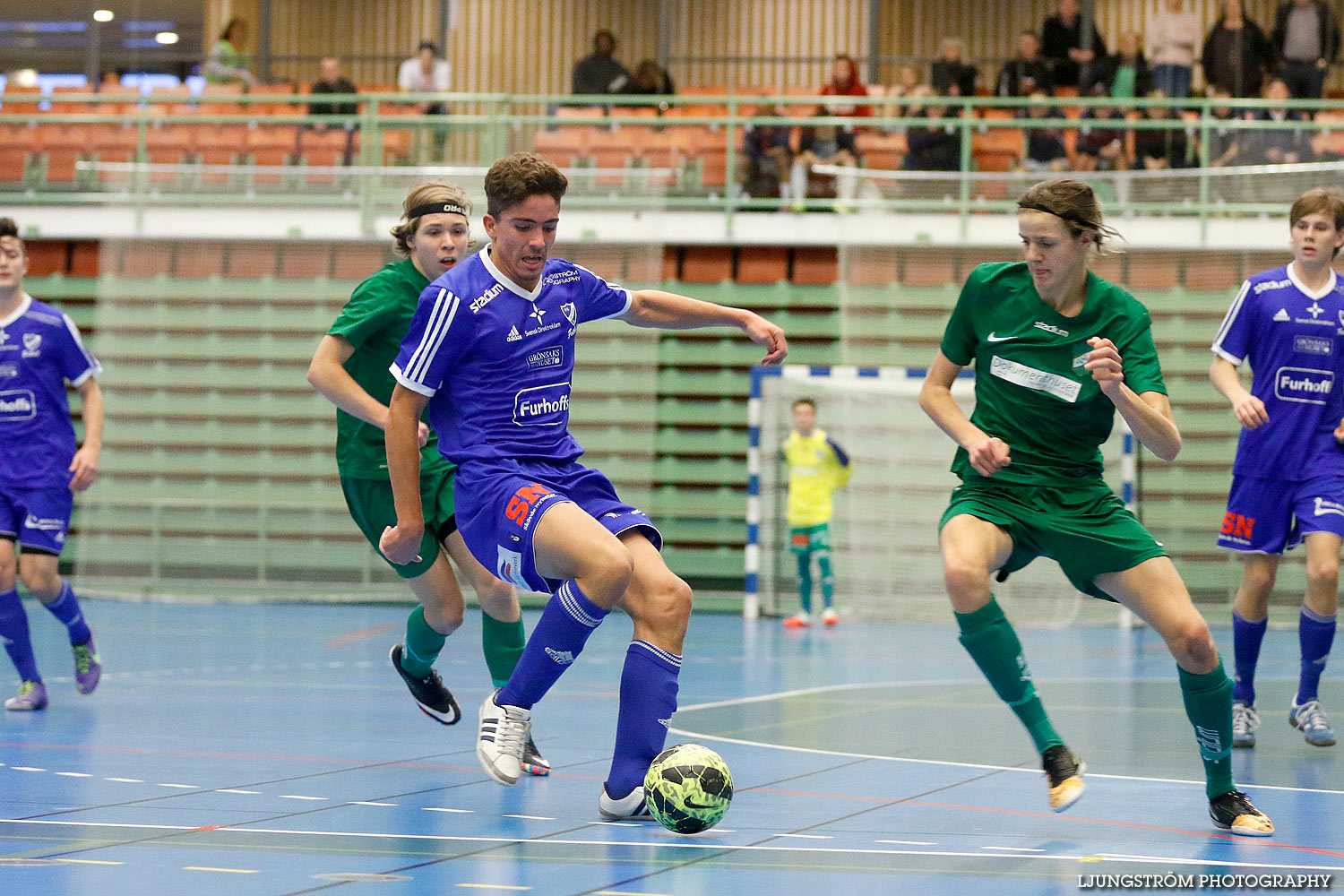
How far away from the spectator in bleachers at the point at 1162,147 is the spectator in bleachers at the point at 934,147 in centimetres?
154

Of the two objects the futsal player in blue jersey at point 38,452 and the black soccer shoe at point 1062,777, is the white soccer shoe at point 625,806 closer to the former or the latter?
the black soccer shoe at point 1062,777

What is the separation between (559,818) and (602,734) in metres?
2.00

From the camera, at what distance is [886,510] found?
13.5 metres

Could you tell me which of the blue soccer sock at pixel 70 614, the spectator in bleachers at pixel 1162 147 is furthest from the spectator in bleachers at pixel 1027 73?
the blue soccer sock at pixel 70 614

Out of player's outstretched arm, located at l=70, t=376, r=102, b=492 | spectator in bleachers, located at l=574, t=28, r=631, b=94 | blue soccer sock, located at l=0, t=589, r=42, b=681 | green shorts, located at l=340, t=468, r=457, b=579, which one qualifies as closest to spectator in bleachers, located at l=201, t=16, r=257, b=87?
spectator in bleachers, located at l=574, t=28, r=631, b=94

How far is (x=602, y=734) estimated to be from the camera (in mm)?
6520

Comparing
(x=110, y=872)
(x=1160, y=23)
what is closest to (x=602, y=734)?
(x=110, y=872)

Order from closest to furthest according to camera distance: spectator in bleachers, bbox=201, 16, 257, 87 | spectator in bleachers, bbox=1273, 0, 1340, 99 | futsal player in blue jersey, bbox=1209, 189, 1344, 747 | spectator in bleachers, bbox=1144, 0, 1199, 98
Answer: futsal player in blue jersey, bbox=1209, 189, 1344, 747
spectator in bleachers, bbox=1273, 0, 1340, 99
spectator in bleachers, bbox=1144, 0, 1199, 98
spectator in bleachers, bbox=201, 16, 257, 87

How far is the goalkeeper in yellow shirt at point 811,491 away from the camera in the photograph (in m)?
13.1

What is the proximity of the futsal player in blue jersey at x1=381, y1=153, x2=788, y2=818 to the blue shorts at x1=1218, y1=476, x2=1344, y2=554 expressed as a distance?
2.67 metres

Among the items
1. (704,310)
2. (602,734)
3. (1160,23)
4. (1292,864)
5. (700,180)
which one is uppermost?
(1160,23)

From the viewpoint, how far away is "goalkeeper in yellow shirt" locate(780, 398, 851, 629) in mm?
13055

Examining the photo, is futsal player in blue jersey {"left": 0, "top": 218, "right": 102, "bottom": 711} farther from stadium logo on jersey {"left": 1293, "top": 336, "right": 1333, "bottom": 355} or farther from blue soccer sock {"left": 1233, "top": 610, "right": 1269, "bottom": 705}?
stadium logo on jersey {"left": 1293, "top": 336, "right": 1333, "bottom": 355}

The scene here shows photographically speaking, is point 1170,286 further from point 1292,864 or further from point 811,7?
point 1292,864
